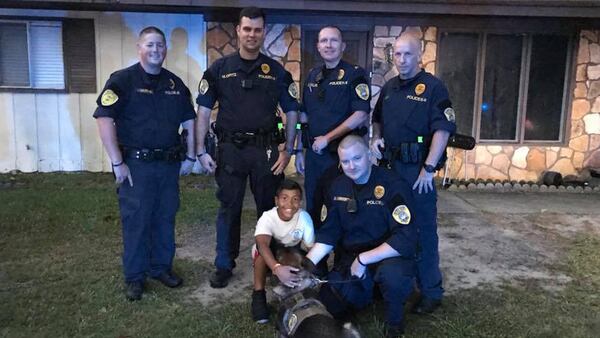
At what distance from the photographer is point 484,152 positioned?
26.9 ft

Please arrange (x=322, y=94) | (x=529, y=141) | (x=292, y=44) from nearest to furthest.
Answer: (x=322, y=94) < (x=292, y=44) < (x=529, y=141)

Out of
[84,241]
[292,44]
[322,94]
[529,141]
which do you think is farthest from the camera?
[529,141]

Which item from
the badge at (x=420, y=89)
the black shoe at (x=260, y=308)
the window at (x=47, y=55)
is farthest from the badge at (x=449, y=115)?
the window at (x=47, y=55)

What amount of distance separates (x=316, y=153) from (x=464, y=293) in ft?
4.79

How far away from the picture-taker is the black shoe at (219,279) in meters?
3.98

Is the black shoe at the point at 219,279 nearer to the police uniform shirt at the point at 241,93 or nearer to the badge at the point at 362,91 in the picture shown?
the police uniform shirt at the point at 241,93

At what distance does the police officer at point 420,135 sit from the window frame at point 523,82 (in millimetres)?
4657

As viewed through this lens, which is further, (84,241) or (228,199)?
(84,241)

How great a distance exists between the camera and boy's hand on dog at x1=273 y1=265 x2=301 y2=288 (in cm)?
320

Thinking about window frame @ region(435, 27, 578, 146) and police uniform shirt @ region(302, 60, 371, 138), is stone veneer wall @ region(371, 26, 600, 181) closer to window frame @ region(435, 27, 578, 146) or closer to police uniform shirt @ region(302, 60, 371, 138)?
window frame @ region(435, 27, 578, 146)

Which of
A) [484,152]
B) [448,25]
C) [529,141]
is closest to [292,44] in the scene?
[448,25]

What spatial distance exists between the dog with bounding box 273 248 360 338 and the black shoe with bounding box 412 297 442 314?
0.73m

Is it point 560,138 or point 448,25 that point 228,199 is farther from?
point 560,138

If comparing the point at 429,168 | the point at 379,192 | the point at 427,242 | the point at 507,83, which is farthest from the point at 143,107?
the point at 507,83
